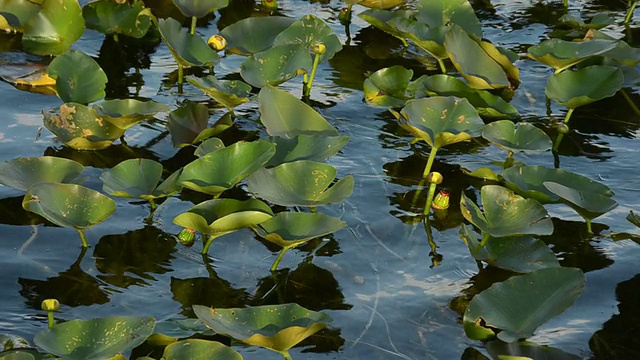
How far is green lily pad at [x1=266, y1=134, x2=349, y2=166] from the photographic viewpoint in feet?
6.59

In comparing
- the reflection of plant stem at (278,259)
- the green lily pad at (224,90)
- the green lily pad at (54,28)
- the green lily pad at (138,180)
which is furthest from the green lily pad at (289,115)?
the green lily pad at (54,28)

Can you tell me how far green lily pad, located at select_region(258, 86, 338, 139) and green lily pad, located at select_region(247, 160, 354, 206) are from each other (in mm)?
289

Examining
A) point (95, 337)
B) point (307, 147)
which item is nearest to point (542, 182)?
point (307, 147)

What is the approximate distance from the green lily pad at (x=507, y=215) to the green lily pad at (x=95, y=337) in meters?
0.65

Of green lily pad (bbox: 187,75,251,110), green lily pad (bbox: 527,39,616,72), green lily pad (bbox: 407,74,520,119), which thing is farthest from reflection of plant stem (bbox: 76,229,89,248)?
green lily pad (bbox: 527,39,616,72)

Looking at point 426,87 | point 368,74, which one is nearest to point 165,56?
point 368,74

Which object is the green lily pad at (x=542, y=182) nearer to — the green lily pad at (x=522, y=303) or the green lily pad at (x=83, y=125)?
the green lily pad at (x=522, y=303)

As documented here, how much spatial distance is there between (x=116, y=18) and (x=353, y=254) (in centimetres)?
123

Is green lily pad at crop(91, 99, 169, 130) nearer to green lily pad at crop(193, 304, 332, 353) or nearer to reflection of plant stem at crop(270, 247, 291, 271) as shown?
reflection of plant stem at crop(270, 247, 291, 271)

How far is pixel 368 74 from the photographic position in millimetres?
2760

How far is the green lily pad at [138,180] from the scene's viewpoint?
189 cm

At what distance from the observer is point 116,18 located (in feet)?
9.07

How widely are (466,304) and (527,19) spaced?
1.60 meters

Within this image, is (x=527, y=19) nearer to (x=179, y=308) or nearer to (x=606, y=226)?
(x=606, y=226)
